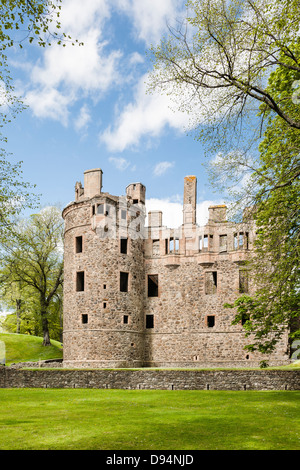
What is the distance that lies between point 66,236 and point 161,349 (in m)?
11.3

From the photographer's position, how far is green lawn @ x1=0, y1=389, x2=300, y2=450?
26.0ft

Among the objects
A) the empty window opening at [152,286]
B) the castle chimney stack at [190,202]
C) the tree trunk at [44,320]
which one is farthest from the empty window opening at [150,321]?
the tree trunk at [44,320]

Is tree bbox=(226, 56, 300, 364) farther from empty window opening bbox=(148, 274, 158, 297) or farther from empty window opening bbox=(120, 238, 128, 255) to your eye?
empty window opening bbox=(148, 274, 158, 297)

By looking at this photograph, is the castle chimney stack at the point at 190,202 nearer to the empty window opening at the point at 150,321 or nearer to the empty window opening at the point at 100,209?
the empty window opening at the point at 100,209

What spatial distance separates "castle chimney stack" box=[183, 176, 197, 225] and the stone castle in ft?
0.26

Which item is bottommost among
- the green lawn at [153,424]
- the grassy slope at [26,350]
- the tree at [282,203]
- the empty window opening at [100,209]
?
the grassy slope at [26,350]

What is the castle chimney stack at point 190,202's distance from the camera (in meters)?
34.6

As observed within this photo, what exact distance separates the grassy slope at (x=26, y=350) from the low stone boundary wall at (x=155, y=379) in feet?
51.5

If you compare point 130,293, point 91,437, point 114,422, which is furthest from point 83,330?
point 91,437

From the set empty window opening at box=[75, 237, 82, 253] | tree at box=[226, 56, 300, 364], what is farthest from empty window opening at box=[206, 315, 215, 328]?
tree at box=[226, 56, 300, 364]

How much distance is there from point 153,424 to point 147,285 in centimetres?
2486

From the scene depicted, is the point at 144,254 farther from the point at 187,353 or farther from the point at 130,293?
the point at 187,353

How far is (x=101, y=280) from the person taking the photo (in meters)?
31.5
